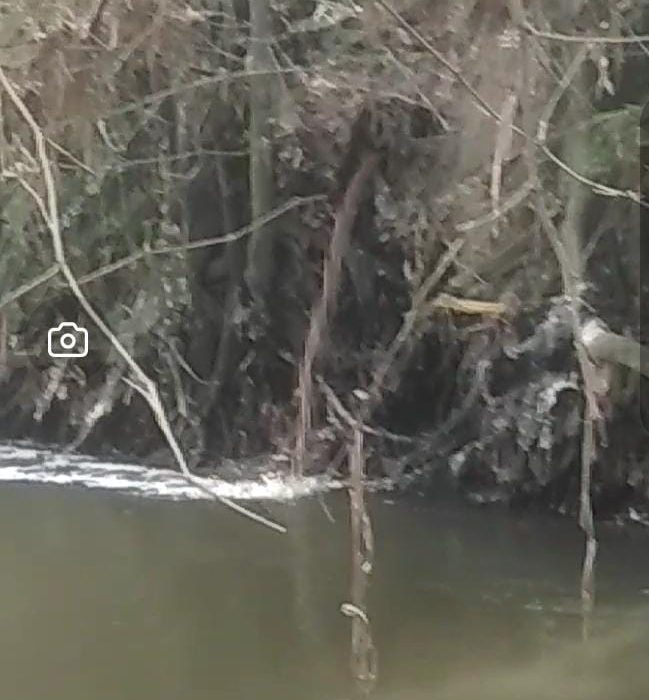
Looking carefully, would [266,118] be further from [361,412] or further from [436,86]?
[361,412]

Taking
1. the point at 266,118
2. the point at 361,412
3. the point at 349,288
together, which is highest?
the point at 266,118

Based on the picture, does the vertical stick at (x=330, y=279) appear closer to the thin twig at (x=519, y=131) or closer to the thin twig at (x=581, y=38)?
the thin twig at (x=519, y=131)

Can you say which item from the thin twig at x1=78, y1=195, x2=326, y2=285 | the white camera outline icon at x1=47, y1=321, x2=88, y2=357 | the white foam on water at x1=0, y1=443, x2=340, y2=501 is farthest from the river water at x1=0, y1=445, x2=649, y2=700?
the thin twig at x1=78, y1=195, x2=326, y2=285

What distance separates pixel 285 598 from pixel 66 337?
46.3 inches

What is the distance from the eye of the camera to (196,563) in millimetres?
2529

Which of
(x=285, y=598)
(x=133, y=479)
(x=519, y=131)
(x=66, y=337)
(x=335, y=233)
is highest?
(x=519, y=131)

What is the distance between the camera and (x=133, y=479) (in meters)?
3.00

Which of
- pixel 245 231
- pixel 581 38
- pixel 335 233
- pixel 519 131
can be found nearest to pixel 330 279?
pixel 335 233

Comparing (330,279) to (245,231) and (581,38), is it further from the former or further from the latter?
(581,38)

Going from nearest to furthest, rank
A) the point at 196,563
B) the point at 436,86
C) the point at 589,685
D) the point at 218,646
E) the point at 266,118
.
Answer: the point at 589,685 < the point at 218,646 < the point at 196,563 < the point at 436,86 < the point at 266,118

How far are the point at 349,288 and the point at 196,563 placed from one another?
0.82 metres

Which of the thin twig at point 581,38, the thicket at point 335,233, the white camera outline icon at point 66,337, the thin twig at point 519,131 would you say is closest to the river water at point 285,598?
the thicket at point 335,233

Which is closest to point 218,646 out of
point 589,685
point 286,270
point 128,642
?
point 128,642

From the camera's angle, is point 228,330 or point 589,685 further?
point 228,330
